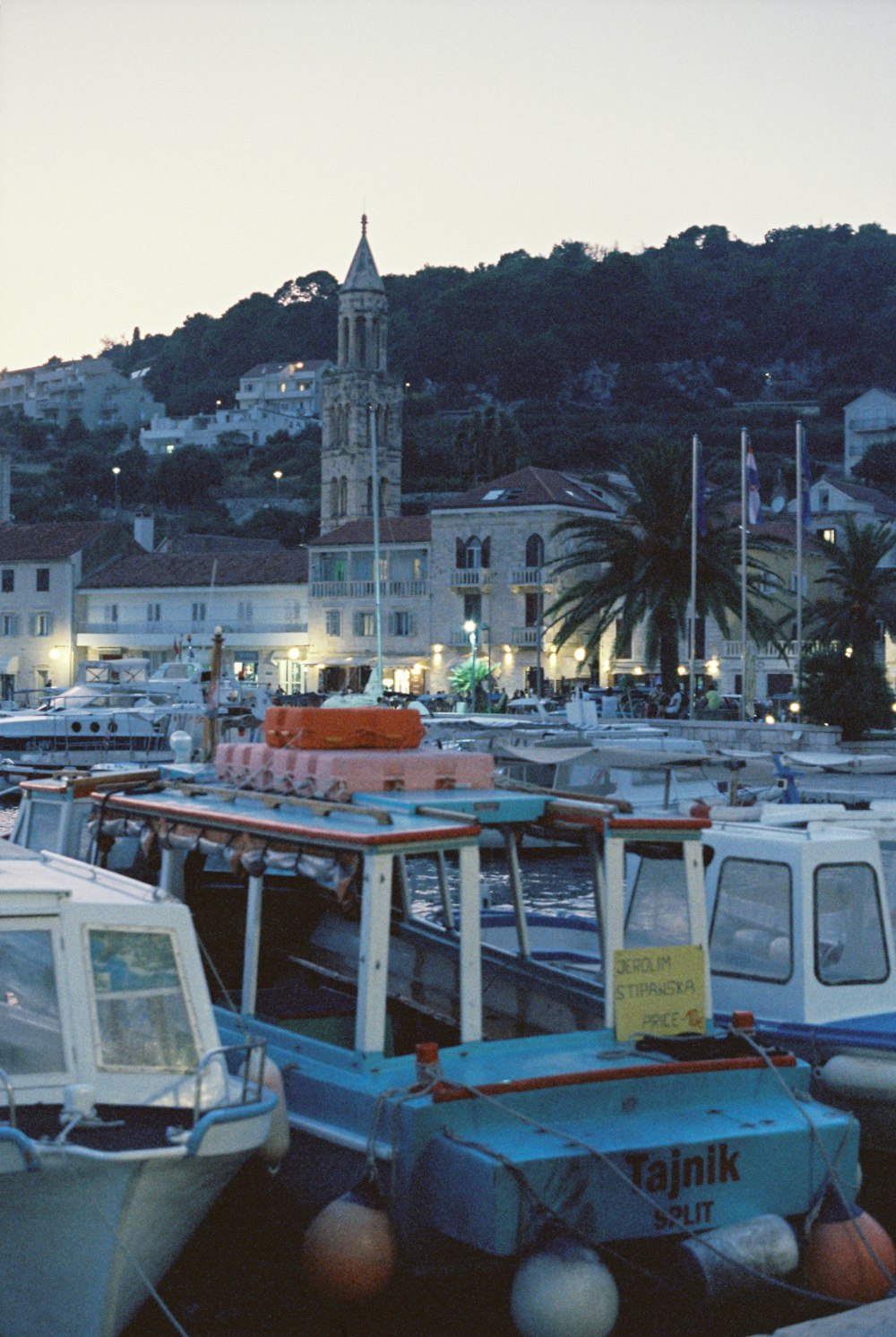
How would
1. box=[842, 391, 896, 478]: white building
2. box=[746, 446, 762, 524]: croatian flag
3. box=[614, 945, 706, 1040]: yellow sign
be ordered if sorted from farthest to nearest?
box=[842, 391, 896, 478]: white building
box=[746, 446, 762, 524]: croatian flag
box=[614, 945, 706, 1040]: yellow sign

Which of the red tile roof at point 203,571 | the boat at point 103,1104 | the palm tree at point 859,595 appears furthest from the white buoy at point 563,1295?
the red tile roof at point 203,571

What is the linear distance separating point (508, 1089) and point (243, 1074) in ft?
4.43

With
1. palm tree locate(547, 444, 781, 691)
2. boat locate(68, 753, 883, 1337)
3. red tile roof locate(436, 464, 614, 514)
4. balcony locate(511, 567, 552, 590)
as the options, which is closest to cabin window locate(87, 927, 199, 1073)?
boat locate(68, 753, 883, 1337)

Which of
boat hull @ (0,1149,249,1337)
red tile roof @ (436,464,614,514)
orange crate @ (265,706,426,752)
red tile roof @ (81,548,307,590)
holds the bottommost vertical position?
boat hull @ (0,1149,249,1337)

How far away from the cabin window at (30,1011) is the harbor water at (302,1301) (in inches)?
55.7

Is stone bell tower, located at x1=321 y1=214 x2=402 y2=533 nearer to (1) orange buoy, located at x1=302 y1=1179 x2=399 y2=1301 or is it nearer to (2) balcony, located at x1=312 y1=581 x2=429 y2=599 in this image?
(2) balcony, located at x1=312 y1=581 x2=429 y2=599

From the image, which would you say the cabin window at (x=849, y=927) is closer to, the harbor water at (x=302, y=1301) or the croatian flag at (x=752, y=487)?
the harbor water at (x=302, y=1301)

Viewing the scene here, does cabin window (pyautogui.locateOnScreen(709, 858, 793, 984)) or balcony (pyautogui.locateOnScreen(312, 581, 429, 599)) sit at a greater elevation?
balcony (pyautogui.locateOnScreen(312, 581, 429, 599))

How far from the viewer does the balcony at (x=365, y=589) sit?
73000 millimetres

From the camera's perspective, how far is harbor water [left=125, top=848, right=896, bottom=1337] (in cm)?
904

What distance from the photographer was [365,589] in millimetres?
73938

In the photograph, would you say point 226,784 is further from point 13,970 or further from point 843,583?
point 843,583

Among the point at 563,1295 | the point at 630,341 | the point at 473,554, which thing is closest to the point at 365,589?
the point at 473,554

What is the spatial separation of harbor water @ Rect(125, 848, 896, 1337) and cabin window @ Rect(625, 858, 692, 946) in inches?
90.0
